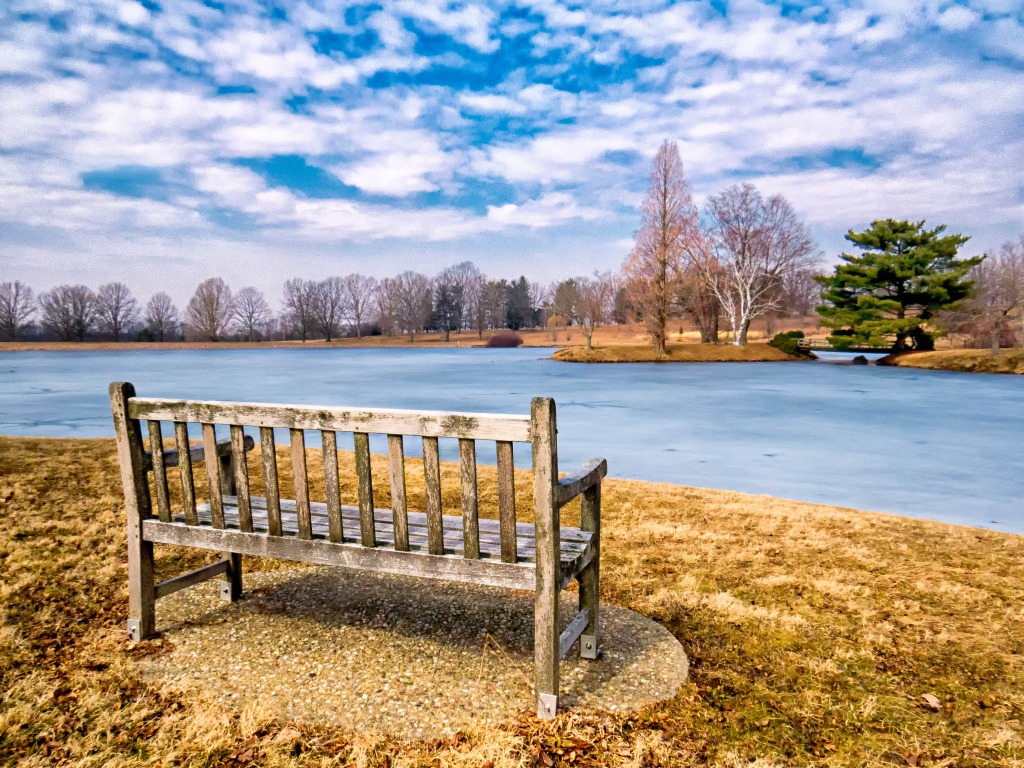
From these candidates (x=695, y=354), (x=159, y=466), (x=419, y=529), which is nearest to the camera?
(x=419, y=529)

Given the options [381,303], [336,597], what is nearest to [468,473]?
[336,597]

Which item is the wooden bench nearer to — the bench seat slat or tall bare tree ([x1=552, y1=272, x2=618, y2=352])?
the bench seat slat

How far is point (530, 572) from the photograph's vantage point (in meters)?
2.39

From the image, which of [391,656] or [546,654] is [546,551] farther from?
[391,656]

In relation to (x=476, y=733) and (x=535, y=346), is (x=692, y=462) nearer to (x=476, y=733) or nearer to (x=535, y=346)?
(x=476, y=733)

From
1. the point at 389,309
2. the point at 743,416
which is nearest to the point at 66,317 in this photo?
the point at 389,309

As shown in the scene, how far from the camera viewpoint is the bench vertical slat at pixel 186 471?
2842 mm

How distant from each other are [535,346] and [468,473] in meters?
61.2

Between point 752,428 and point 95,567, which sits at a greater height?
point 95,567

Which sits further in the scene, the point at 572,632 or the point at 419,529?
the point at 419,529

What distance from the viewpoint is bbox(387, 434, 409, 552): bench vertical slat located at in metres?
2.50

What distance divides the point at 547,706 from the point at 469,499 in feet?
2.98

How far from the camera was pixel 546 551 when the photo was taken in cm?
232

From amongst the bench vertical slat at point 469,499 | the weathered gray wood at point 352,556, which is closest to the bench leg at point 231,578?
the weathered gray wood at point 352,556
